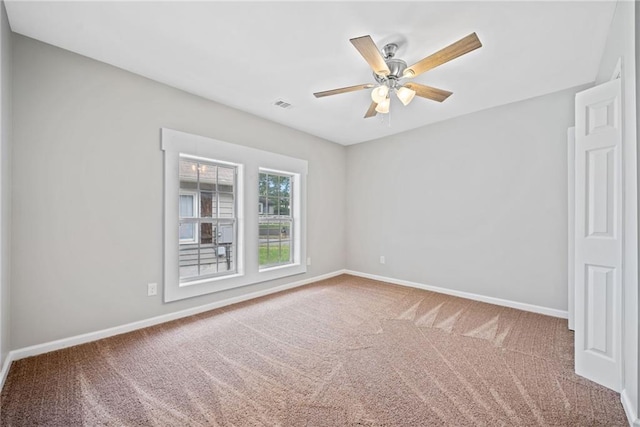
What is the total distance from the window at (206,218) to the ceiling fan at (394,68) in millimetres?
1849

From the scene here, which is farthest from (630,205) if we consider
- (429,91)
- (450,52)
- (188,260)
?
(188,260)

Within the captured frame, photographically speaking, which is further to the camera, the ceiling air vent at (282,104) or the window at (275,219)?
the window at (275,219)

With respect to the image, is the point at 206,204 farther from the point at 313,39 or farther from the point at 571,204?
the point at 571,204

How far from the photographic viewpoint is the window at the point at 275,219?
410 centimetres

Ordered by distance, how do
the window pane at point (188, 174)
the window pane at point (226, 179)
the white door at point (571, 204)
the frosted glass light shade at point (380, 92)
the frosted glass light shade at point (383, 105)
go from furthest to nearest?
the window pane at point (226, 179)
the window pane at point (188, 174)
the white door at point (571, 204)
the frosted glass light shade at point (383, 105)
the frosted glass light shade at point (380, 92)

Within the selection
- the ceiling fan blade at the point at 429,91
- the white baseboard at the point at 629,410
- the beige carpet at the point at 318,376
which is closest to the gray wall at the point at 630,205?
the white baseboard at the point at 629,410

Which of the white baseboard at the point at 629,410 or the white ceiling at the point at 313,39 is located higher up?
the white ceiling at the point at 313,39

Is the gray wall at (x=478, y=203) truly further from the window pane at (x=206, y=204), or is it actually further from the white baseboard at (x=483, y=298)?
the window pane at (x=206, y=204)

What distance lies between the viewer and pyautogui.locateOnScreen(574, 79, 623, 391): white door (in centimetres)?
181

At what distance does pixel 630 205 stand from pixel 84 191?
158 inches

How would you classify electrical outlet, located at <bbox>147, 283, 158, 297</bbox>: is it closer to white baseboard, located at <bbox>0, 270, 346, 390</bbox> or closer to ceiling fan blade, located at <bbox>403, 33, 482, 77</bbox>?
white baseboard, located at <bbox>0, 270, 346, 390</bbox>

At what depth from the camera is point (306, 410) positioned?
1625 millimetres

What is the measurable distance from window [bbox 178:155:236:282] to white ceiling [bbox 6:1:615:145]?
93cm

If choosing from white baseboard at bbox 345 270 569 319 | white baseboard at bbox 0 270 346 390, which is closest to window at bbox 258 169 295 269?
white baseboard at bbox 0 270 346 390
